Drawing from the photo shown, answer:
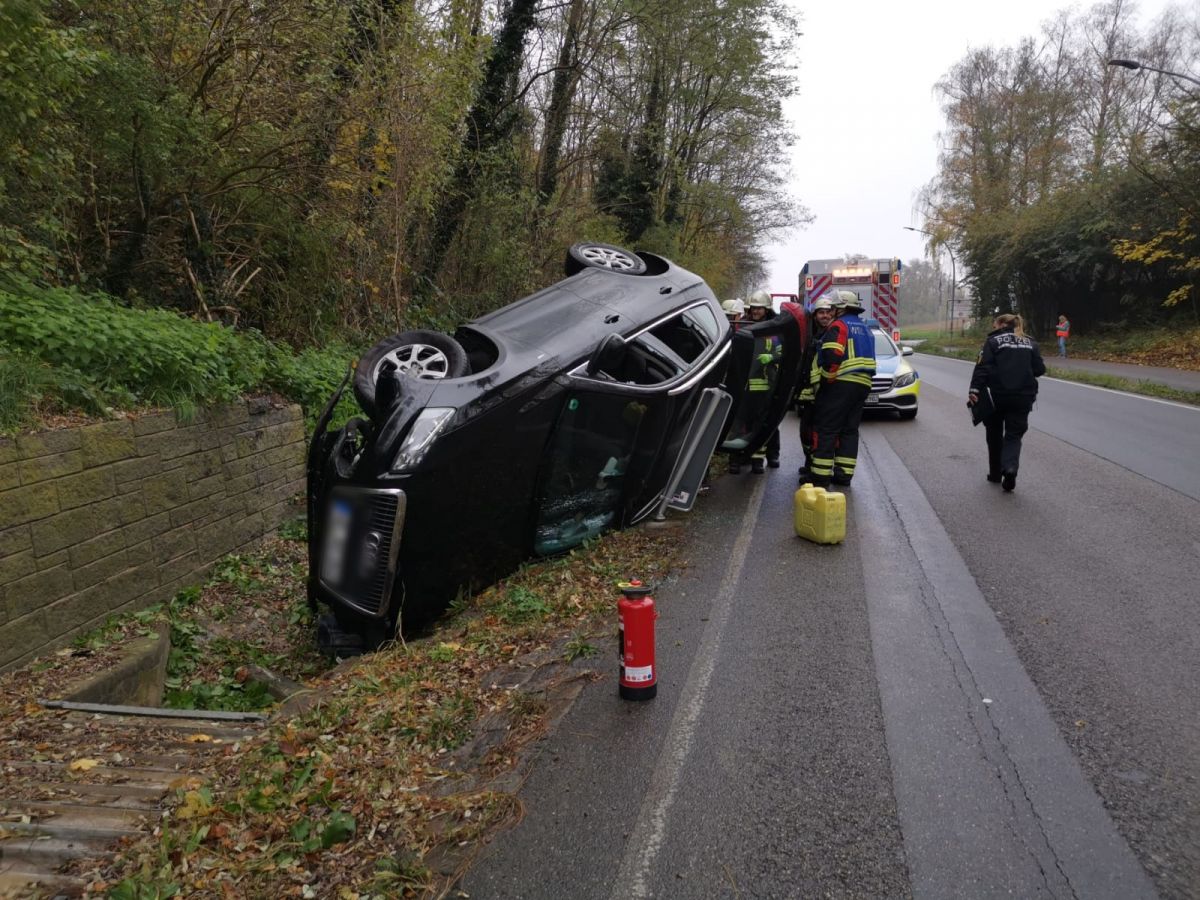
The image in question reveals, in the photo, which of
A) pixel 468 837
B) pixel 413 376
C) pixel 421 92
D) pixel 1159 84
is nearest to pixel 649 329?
pixel 413 376

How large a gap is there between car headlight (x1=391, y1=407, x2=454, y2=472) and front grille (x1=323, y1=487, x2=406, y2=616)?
0.17 metres

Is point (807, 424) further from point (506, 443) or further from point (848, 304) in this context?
point (506, 443)

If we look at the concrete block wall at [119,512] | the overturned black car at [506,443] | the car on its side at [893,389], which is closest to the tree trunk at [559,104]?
the car on its side at [893,389]

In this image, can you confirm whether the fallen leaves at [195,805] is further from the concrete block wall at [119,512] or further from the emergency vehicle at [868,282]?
the emergency vehicle at [868,282]

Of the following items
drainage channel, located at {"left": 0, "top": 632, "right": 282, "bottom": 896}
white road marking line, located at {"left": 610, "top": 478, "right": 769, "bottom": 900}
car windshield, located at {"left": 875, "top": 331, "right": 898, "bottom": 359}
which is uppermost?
car windshield, located at {"left": 875, "top": 331, "right": 898, "bottom": 359}

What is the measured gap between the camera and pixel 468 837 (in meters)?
2.67

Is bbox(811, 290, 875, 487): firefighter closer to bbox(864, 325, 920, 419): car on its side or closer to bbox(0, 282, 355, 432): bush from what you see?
bbox(0, 282, 355, 432): bush

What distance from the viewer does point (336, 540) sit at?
4453 millimetres

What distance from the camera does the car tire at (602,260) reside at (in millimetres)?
7166

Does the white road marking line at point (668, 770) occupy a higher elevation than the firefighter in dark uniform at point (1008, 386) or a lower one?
lower

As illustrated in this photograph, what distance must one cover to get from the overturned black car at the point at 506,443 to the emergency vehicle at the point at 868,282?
1485 cm

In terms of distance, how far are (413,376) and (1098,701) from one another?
3.77 meters

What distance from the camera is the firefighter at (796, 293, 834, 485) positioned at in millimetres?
7848

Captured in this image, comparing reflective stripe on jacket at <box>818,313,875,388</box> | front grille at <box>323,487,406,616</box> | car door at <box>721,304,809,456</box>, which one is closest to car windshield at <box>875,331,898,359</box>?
car door at <box>721,304,809,456</box>
